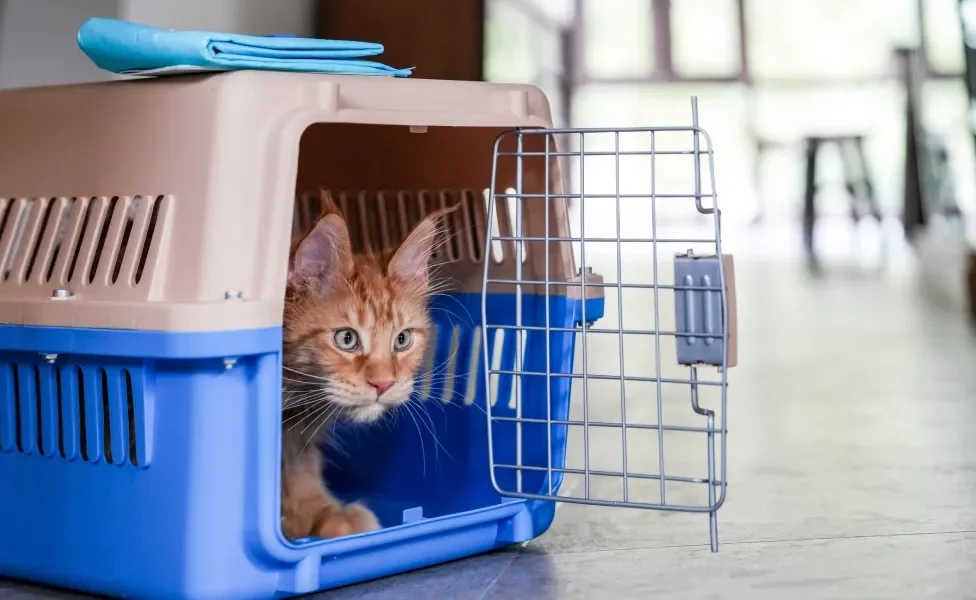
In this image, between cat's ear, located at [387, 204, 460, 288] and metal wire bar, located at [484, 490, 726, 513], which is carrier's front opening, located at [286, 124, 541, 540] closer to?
cat's ear, located at [387, 204, 460, 288]

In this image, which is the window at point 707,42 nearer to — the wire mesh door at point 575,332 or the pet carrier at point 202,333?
the wire mesh door at point 575,332

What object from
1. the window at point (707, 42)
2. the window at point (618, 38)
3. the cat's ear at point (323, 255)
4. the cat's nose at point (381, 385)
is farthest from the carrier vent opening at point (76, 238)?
the window at point (707, 42)

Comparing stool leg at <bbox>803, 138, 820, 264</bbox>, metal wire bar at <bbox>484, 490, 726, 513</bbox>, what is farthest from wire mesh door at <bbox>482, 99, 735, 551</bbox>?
stool leg at <bbox>803, 138, 820, 264</bbox>

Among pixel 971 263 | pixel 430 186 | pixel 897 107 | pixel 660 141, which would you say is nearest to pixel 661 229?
pixel 660 141

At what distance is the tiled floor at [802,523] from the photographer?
Result: 1.25 metres

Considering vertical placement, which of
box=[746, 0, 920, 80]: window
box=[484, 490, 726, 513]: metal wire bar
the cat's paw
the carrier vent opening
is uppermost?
box=[746, 0, 920, 80]: window

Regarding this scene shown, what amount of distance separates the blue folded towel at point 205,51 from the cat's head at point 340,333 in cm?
18

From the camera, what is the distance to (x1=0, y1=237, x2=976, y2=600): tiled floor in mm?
1252

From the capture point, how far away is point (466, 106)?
1315 millimetres

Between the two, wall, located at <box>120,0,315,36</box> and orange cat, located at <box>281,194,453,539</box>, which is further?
wall, located at <box>120,0,315,36</box>

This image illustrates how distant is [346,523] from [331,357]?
0.22 meters

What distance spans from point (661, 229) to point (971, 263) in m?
3.95

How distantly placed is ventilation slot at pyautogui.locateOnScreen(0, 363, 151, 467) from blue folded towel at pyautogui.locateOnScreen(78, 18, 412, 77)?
0.36m

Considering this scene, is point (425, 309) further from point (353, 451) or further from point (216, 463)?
point (216, 463)
